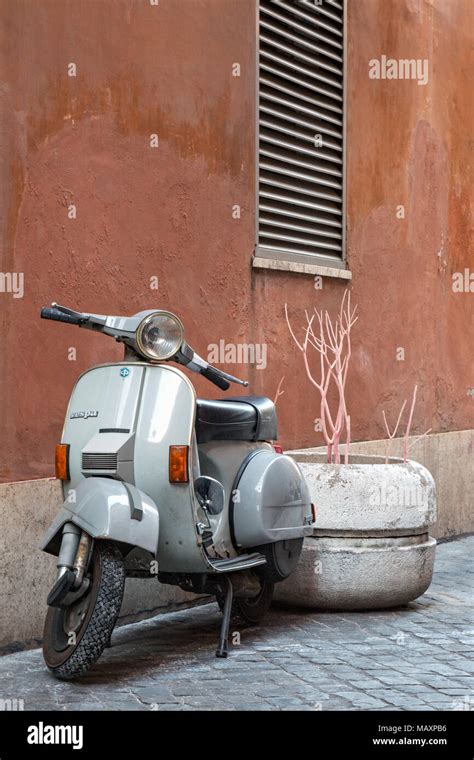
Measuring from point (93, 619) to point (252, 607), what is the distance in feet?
4.77

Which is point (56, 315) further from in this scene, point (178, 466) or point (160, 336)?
point (178, 466)

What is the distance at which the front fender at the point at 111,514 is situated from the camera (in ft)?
15.3

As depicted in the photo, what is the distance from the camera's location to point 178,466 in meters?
4.91

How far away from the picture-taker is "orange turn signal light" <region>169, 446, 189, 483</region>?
491cm

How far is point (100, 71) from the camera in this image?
6.14 meters

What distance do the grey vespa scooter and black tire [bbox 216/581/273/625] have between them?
0.62 ft

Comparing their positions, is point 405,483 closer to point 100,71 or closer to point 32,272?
point 32,272

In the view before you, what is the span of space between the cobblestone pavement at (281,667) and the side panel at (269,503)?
0.53m

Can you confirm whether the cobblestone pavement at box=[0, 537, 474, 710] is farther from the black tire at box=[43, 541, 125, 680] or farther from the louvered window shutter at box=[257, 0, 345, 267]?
the louvered window shutter at box=[257, 0, 345, 267]

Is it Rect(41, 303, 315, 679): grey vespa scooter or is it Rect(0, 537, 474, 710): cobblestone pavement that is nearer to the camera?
Rect(0, 537, 474, 710): cobblestone pavement

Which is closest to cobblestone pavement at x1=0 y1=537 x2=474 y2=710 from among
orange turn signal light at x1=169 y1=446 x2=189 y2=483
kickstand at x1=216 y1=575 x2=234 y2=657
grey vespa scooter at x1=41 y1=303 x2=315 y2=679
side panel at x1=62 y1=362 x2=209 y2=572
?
kickstand at x1=216 y1=575 x2=234 y2=657

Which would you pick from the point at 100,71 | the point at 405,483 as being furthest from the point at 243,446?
the point at 100,71

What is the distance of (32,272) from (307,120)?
10.7ft
